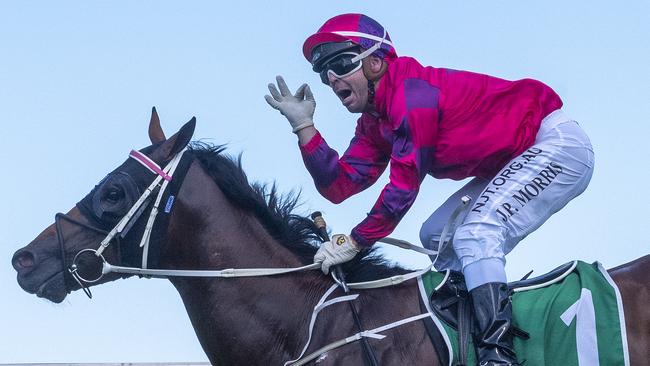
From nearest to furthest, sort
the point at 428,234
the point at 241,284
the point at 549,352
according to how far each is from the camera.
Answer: the point at 549,352 → the point at 241,284 → the point at 428,234

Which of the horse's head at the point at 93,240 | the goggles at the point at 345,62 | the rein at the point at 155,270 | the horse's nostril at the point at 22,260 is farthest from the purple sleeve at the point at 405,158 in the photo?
the horse's nostril at the point at 22,260

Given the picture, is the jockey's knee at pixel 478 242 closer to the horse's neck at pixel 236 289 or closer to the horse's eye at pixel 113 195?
the horse's neck at pixel 236 289

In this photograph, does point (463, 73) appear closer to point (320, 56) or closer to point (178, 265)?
Result: point (320, 56)

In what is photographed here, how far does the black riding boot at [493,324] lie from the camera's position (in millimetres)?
4461

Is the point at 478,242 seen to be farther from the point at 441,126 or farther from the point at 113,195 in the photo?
the point at 113,195

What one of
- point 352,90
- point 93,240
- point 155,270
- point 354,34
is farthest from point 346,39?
point 93,240

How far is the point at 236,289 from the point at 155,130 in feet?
3.55

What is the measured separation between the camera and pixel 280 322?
488cm

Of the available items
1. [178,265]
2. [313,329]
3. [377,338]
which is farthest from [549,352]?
[178,265]

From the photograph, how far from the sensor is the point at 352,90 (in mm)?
5258

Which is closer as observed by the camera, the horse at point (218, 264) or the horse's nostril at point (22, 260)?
the horse at point (218, 264)

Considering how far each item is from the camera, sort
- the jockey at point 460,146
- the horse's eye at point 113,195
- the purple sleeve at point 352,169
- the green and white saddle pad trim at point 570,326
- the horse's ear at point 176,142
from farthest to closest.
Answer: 1. the purple sleeve at point 352,169
2. the horse's ear at point 176,142
3. the horse's eye at point 113,195
4. the jockey at point 460,146
5. the green and white saddle pad trim at point 570,326

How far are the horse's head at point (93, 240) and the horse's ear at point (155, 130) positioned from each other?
41 cm

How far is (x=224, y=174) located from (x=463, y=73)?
1391 millimetres
